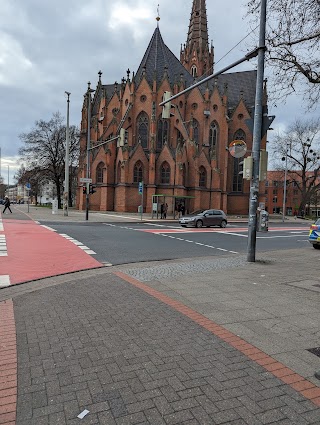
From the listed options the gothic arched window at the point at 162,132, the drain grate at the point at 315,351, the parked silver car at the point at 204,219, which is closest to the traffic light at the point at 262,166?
the drain grate at the point at 315,351

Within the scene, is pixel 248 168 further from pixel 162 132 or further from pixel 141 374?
pixel 162 132

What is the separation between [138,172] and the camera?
47.5 meters

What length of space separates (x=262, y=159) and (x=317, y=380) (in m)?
8.27

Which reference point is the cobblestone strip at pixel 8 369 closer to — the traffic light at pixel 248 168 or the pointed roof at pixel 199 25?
the traffic light at pixel 248 168

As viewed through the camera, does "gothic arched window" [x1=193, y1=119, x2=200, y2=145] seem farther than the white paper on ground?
Yes

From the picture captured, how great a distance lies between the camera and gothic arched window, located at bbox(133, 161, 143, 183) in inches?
1863

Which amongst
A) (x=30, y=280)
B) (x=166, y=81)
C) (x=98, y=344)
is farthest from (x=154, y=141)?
(x=98, y=344)

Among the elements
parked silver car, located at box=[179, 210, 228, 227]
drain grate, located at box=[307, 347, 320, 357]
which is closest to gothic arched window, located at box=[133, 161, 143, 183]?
parked silver car, located at box=[179, 210, 228, 227]

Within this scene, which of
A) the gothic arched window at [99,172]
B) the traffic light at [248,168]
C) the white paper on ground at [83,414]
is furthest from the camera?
the gothic arched window at [99,172]

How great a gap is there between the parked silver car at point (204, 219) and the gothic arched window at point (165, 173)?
19060 mm

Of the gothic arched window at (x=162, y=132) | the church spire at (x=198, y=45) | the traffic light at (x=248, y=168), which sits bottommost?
the traffic light at (x=248, y=168)

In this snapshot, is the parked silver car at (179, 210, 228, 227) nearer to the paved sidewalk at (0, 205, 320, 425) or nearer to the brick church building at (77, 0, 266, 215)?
the brick church building at (77, 0, 266, 215)

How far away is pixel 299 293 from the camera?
685 centimetres

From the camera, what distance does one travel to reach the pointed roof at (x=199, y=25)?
215 feet
